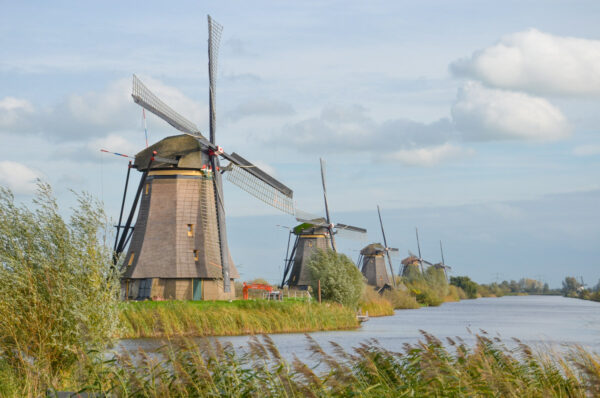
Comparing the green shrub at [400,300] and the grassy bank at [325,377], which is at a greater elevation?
the green shrub at [400,300]

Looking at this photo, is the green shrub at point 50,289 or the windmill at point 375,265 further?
the windmill at point 375,265

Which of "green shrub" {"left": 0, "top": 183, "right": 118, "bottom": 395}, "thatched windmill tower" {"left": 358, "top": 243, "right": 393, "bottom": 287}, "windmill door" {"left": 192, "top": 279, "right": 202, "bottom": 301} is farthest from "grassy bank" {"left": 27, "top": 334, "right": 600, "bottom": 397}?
"thatched windmill tower" {"left": 358, "top": 243, "right": 393, "bottom": 287}

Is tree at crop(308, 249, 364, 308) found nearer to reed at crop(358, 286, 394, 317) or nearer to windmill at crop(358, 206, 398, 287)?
reed at crop(358, 286, 394, 317)

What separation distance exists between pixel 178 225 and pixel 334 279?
11.0 metres

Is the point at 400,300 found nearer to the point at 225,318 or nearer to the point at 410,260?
the point at 410,260

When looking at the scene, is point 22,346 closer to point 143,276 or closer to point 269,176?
point 143,276

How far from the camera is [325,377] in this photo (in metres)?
7.63

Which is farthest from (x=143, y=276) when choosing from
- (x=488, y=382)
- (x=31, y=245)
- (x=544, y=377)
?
(x=488, y=382)

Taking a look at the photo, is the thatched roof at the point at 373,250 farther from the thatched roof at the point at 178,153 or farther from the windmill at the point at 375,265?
the thatched roof at the point at 178,153

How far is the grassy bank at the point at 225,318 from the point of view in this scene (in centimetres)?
2369

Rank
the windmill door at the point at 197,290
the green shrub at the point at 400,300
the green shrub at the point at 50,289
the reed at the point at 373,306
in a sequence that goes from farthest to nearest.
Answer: the green shrub at the point at 400,300
the reed at the point at 373,306
the windmill door at the point at 197,290
the green shrub at the point at 50,289

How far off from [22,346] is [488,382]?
7.38 metres

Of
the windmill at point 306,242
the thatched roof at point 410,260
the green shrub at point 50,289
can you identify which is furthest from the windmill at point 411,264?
the green shrub at point 50,289

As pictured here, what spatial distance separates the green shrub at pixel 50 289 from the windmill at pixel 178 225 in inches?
712
